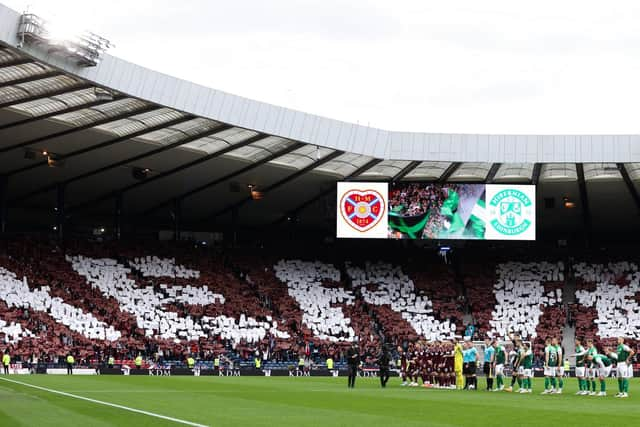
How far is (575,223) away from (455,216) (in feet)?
48.4

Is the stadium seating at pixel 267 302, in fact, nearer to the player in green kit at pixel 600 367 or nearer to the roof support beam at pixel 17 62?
the roof support beam at pixel 17 62

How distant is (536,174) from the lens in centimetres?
4906

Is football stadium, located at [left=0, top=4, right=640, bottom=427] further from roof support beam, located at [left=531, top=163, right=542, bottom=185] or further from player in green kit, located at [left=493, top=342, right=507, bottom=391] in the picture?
roof support beam, located at [left=531, top=163, right=542, bottom=185]

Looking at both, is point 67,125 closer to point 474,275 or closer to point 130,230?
point 130,230

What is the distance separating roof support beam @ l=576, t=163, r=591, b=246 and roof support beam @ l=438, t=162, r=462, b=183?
576 cm

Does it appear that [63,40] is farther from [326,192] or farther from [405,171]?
[326,192]

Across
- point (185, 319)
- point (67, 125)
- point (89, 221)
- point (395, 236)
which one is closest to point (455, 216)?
point (395, 236)

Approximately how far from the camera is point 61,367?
4147 cm

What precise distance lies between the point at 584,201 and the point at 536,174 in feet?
20.7

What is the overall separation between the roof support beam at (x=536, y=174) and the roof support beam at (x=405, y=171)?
5.69m

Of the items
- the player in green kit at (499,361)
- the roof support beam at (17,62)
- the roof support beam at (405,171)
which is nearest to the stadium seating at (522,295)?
the roof support beam at (405,171)

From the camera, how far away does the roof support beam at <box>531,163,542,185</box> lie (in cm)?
4719

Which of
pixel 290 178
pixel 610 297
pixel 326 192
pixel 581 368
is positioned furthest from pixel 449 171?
pixel 581 368

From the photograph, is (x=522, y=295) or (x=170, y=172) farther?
(x=522, y=295)
